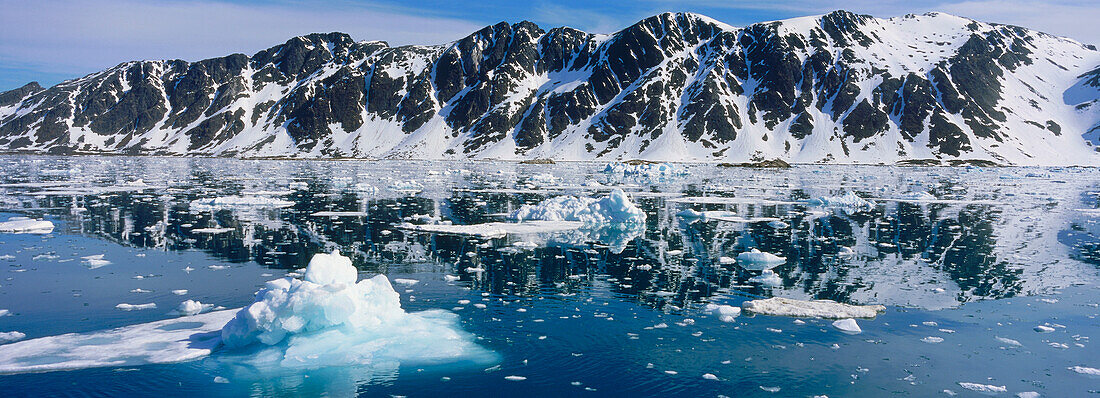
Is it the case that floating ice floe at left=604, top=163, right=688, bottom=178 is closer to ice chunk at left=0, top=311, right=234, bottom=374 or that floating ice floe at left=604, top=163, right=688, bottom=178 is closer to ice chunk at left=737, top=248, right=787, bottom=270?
ice chunk at left=737, top=248, right=787, bottom=270

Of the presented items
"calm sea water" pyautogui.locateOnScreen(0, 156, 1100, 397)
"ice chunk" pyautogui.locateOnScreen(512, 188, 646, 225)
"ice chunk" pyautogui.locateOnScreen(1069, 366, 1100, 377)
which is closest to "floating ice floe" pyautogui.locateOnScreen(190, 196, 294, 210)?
"calm sea water" pyautogui.locateOnScreen(0, 156, 1100, 397)

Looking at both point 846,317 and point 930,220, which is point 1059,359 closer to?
point 846,317

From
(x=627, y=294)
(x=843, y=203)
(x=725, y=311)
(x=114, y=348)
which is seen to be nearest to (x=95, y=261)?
(x=114, y=348)

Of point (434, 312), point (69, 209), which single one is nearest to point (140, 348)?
point (434, 312)

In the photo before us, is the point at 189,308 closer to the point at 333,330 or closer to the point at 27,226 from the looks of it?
the point at 333,330

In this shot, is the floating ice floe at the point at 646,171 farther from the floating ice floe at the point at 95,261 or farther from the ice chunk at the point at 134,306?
the ice chunk at the point at 134,306

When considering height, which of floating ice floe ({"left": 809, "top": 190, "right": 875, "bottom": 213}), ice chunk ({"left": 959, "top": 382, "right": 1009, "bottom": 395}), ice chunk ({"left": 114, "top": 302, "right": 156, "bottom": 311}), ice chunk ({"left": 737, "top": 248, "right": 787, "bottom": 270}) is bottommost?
ice chunk ({"left": 959, "top": 382, "right": 1009, "bottom": 395})
